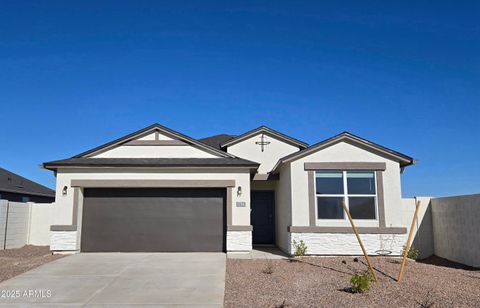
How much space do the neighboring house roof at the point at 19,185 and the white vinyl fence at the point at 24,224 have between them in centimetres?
813

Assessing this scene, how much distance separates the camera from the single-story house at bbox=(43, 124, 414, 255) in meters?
12.2

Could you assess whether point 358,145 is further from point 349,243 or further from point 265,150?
point 265,150

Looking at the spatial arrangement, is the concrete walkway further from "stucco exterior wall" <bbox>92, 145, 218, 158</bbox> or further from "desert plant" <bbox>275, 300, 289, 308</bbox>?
"desert plant" <bbox>275, 300, 289, 308</bbox>

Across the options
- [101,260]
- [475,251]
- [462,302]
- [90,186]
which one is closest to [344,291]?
A: [462,302]

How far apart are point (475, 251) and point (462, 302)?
188 inches

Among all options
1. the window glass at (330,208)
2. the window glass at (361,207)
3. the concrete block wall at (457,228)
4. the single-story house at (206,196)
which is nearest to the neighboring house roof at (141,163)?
the single-story house at (206,196)

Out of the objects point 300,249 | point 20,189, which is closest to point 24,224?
point 20,189

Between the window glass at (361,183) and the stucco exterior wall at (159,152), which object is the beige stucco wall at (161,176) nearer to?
the stucco exterior wall at (159,152)

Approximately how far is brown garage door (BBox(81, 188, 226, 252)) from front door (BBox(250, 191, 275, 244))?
119 inches

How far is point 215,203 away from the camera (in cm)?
1323

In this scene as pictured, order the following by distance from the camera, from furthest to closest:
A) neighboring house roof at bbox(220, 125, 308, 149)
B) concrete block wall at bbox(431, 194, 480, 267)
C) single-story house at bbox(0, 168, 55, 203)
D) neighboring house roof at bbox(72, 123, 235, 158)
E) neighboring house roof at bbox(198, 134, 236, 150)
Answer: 1. single-story house at bbox(0, 168, 55, 203)
2. neighboring house roof at bbox(198, 134, 236, 150)
3. neighboring house roof at bbox(220, 125, 308, 149)
4. neighboring house roof at bbox(72, 123, 235, 158)
5. concrete block wall at bbox(431, 194, 480, 267)

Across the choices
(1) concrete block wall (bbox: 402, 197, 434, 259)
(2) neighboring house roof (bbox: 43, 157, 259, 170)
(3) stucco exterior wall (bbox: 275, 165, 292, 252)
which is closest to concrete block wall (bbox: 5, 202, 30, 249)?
(2) neighboring house roof (bbox: 43, 157, 259, 170)

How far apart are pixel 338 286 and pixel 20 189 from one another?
23.0m

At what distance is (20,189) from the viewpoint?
24141mm
